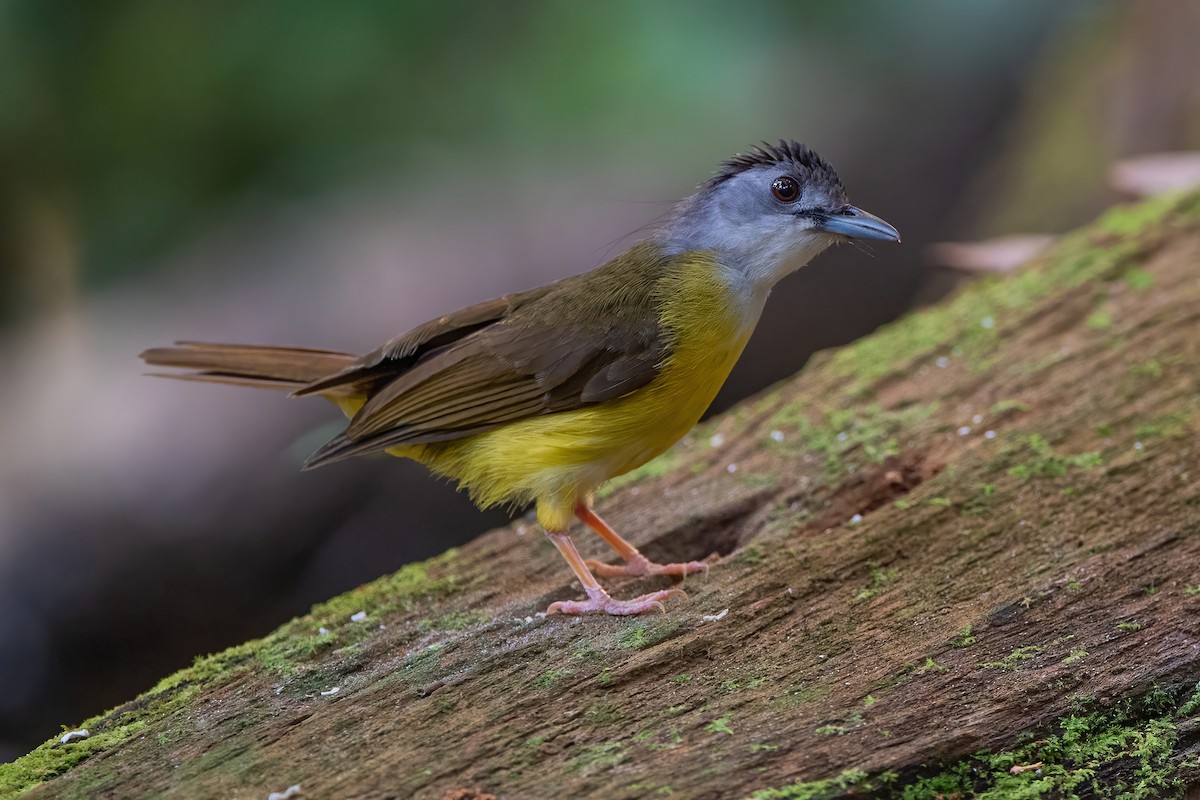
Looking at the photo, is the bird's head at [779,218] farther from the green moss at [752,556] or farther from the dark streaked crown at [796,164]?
the green moss at [752,556]

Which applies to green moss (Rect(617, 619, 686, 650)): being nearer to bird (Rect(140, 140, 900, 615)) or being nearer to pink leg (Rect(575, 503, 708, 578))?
bird (Rect(140, 140, 900, 615))

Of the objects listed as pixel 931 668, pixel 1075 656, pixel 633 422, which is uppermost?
pixel 633 422

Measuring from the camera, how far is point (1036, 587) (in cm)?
339

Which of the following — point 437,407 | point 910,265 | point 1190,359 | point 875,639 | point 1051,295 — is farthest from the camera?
point 910,265

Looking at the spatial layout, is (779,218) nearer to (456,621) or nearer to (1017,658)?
(1017,658)

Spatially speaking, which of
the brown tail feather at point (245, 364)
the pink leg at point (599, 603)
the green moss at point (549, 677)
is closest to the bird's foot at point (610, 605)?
the pink leg at point (599, 603)

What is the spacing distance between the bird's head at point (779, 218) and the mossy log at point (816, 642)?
3.32 feet

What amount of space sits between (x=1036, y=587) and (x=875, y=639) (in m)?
0.57

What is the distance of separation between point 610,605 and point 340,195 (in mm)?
5821

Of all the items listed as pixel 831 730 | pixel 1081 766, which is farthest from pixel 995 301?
pixel 831 730

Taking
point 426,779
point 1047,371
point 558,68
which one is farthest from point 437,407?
point 558,68

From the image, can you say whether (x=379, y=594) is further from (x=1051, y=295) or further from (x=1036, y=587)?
(x=1051, y=295)

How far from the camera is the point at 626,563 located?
4.14m

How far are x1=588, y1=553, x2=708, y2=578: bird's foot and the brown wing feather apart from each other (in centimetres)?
68
